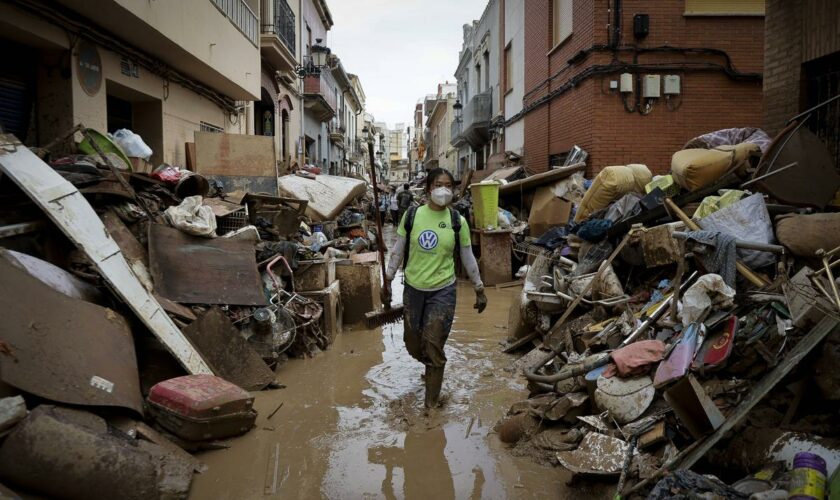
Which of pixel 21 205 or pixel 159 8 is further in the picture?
pixel 159 8

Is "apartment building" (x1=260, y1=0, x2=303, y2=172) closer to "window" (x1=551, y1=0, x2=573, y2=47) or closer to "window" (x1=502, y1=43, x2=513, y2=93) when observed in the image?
"window" (x1=502, y1=43, x2=513, y2=93)

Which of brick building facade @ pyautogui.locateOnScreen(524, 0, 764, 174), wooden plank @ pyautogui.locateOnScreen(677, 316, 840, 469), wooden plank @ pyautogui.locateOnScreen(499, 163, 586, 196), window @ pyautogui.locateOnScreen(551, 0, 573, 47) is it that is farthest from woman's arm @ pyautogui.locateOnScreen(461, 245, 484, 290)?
window @ pyautogui.locateOnScreen(551, 0, 573, 47)

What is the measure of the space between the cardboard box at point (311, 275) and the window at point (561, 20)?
7.74 metres

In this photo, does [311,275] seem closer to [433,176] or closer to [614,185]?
[433,176]

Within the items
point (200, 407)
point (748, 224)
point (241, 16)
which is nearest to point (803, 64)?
point (748, 224)

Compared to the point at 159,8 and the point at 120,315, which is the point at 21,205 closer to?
the point at 120,315

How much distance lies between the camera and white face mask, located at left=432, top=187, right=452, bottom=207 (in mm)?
4496

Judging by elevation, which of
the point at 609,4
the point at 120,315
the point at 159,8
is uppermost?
the point at 609,4

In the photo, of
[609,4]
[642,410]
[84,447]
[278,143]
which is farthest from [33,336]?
[278,143]

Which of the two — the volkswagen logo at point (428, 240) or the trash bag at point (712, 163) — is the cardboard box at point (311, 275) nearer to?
the volkswagen logo at point (428, 240)

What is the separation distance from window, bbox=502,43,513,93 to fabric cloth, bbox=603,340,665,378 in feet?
46.7

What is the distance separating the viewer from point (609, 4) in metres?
10.1

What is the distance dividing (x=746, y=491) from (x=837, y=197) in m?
4.19

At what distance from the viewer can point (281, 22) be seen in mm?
15062
